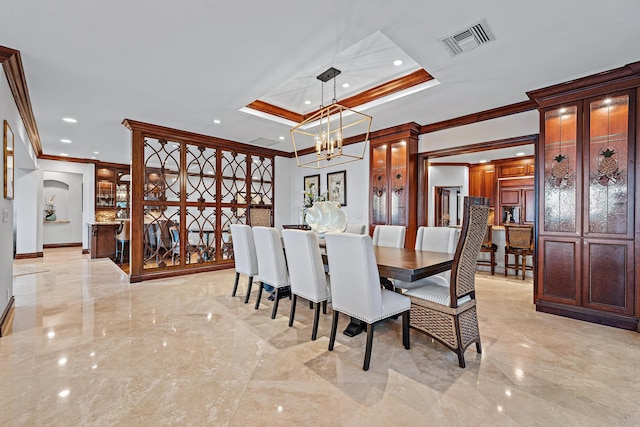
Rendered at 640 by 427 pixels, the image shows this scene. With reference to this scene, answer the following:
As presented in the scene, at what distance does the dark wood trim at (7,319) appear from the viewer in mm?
2620

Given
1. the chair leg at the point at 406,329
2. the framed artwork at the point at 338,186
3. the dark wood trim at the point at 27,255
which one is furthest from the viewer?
the dark wood trim at the point at 27,255

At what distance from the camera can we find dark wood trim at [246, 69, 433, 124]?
3309 mm

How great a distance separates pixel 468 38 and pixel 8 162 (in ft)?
14.5

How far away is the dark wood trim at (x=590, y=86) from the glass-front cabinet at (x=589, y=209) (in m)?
0.06

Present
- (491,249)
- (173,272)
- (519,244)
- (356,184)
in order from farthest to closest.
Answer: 1. (356,184)
2. (491,249)
3. (173,272)
4. (519,244)

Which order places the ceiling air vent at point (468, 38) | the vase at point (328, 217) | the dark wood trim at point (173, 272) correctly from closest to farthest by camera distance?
the ceiling air vent at point (468, 38) < the vase at point (328, 217) < the dark wood trim at point (173, 272)

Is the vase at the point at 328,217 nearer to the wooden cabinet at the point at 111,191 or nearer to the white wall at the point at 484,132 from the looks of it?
the white wall at the point at 484,132

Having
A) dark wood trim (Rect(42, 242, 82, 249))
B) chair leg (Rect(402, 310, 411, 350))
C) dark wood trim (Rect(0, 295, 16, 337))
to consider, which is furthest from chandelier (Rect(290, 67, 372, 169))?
dark wood trim (Rect(42, 242, 82, 249))

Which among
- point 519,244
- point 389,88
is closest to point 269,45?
point 389,88

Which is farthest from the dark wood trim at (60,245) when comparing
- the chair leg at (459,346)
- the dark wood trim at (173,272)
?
the chair leg at (459,346)

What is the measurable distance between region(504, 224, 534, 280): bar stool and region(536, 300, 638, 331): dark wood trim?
152 centimetres

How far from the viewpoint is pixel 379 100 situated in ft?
12.4

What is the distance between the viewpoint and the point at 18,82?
2.98 m

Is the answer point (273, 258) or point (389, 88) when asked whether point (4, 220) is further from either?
point (389, 88)
